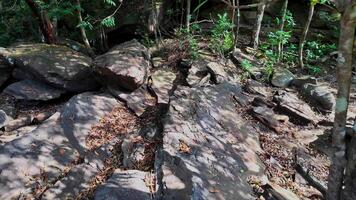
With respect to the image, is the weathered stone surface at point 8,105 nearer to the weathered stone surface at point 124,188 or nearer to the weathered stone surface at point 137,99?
the weathered stone surface at point 137,99

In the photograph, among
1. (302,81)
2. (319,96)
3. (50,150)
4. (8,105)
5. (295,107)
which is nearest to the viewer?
(50,150)

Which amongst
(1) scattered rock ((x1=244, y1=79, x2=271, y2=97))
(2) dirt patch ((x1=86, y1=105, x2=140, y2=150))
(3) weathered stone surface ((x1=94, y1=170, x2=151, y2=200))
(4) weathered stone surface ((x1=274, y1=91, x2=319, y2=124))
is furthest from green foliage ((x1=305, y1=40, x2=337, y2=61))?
(3) weathered stone surface ((x1=94, y1=170, x2=151, y2=200))

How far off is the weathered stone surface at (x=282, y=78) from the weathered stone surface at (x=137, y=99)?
2742 mm

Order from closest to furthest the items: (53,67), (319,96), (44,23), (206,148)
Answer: (206,148)
(319,96)
(53,67)
(44,23)

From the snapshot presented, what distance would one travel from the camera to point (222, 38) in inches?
343

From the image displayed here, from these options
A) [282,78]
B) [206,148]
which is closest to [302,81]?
[282,78]

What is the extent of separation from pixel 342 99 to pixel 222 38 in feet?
16.8

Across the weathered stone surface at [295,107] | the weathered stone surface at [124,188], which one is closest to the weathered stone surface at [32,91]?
the weathered stone surface at [124,188]

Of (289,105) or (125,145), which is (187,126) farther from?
(289,105)

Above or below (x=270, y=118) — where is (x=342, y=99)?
above

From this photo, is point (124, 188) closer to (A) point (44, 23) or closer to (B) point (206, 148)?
(B) point (206, 148)

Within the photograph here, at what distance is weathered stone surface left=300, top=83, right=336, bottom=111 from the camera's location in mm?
6609

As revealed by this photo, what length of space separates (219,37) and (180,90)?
9.37ft

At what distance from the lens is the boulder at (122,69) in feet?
22.3
